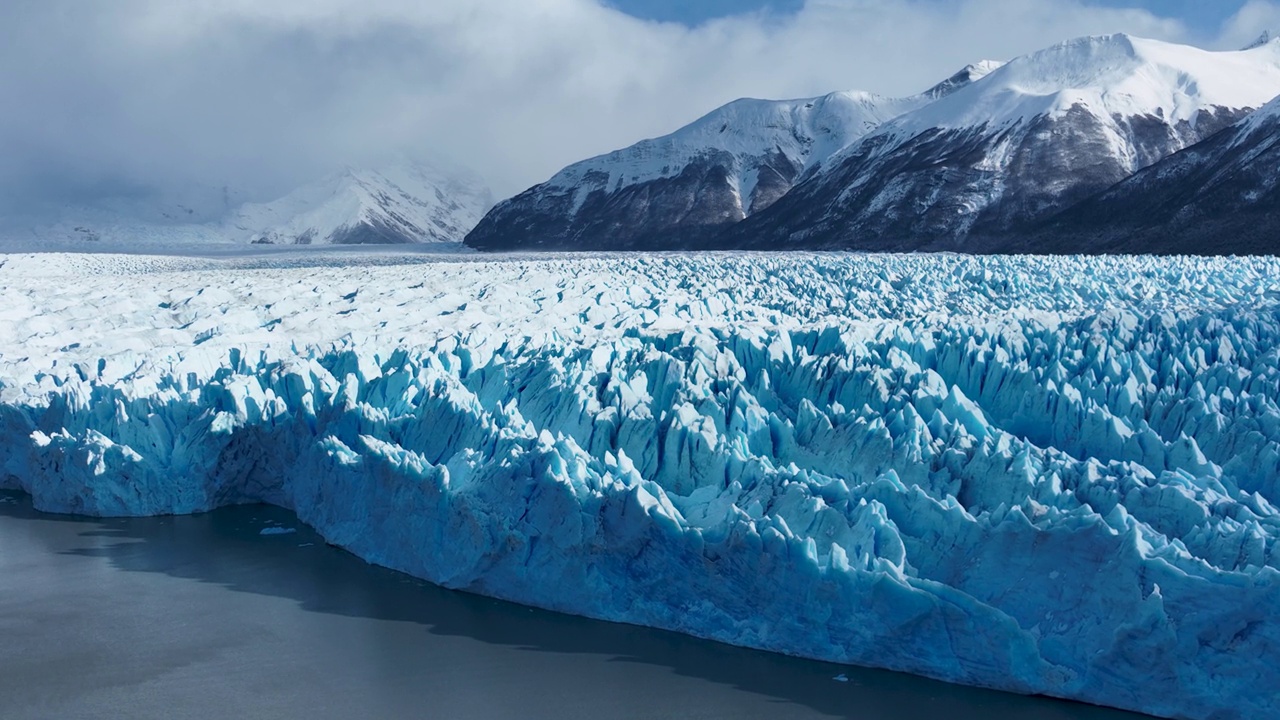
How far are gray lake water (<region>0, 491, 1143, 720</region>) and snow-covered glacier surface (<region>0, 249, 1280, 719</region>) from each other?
0.72 ft

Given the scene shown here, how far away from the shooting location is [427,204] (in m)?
115

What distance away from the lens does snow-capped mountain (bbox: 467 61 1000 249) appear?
4881cm

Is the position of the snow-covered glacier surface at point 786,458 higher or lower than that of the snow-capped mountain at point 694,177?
lower

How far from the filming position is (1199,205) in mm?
28312

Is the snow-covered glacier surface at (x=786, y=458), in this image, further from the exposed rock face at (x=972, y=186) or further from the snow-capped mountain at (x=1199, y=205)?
the exposed rock face at (x=972, y=186)

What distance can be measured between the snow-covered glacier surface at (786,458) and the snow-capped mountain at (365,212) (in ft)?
229

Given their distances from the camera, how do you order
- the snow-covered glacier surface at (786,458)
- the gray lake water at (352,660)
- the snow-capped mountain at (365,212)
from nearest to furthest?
the snow-covered glacier surface at (786,458)
the gray lake water at (352,660)
the snow-capped mountain at (365,212)

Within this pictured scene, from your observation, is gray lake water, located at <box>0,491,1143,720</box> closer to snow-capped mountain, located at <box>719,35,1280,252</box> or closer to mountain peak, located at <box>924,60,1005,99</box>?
snow-capped mountain, located at <box>719,35,1280,252</box>

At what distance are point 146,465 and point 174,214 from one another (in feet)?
296

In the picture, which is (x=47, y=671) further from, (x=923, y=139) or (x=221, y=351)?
(x=923, y=139)

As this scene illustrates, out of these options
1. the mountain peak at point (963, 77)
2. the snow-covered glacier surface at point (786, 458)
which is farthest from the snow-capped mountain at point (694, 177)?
the snow-covered glacier surface at point (786, 458)

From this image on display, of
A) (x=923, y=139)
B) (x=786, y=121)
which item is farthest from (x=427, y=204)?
(x=923, y=139)

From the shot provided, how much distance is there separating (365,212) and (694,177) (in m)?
50.4

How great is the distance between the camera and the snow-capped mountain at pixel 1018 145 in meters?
36.8
